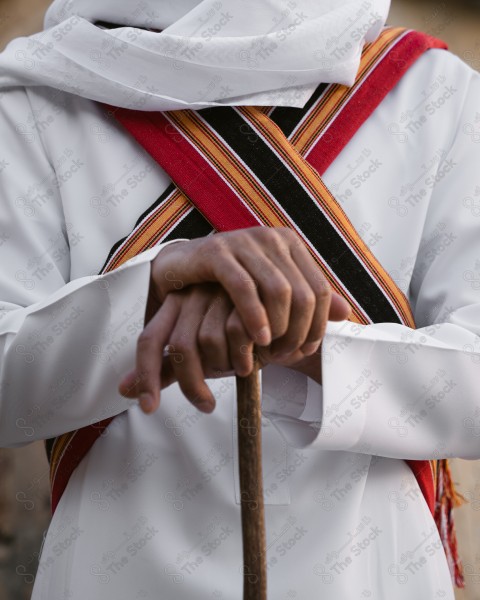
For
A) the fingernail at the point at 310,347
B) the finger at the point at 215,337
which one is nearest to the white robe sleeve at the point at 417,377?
the fingernail at the point at 310,347

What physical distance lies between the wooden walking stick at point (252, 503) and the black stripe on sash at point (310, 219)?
460 millimetres

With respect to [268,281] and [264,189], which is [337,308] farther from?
[264,189]

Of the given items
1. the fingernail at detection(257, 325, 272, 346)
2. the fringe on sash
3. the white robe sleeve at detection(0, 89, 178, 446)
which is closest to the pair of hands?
the fingernail at detection(257, 325, 272, 346)

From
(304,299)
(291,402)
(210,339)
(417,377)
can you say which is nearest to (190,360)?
(210,339)

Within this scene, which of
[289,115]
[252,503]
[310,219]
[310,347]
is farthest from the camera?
[289,115]

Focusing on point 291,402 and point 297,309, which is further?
point 291,402

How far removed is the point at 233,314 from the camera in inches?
49.7

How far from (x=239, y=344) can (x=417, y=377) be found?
0.40m

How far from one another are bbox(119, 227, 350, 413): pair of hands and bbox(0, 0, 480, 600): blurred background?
196 centimetres

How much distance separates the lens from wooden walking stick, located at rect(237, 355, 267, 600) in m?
1.23

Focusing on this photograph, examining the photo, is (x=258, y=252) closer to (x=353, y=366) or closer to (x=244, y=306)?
(x=244, y=306)

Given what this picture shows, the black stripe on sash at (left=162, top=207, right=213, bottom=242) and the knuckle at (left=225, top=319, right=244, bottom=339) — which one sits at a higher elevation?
the knuckle at (left=225, top=319, right=244, bottom=339)

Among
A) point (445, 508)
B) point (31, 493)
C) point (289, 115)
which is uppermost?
point (289, 115)

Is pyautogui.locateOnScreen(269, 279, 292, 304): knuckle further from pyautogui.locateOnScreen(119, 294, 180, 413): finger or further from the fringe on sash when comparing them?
the fringe on sash
